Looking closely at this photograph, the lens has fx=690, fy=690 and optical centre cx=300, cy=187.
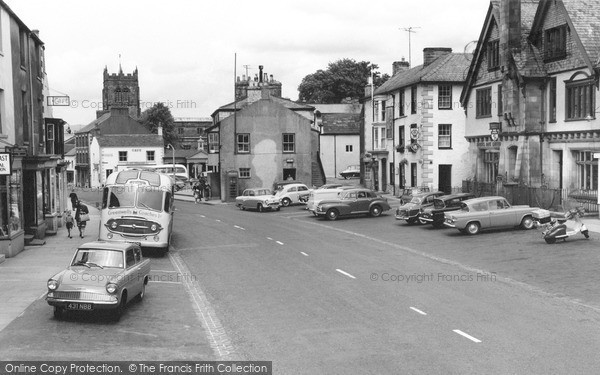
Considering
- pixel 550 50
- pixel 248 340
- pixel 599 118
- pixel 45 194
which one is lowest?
pixel 248 340

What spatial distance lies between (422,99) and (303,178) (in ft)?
48.1

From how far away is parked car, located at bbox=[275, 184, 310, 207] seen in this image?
5166cm

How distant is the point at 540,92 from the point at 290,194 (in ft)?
67.0

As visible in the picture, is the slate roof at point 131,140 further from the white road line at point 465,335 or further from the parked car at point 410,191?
the white road line at point 465,335

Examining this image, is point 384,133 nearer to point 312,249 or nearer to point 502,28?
point 502,28

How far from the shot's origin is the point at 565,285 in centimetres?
1967

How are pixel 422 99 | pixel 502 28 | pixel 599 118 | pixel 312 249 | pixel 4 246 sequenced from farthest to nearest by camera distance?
pixel 422 99 → pixel 502 28 → pixel 599 118 → pixel 312 249 → pixel 4 246

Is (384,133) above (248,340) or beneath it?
above

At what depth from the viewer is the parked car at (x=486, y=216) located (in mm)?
30891

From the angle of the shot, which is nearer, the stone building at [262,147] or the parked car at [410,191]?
the parked car at [410,191]

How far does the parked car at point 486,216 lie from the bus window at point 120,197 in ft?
46.2

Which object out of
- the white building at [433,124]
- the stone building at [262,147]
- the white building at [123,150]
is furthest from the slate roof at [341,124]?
the white building at [433,124]

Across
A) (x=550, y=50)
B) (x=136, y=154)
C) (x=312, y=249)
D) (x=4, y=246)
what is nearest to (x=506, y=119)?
(x=550, y=50)

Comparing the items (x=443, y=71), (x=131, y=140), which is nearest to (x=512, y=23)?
(x=443, y=71)
